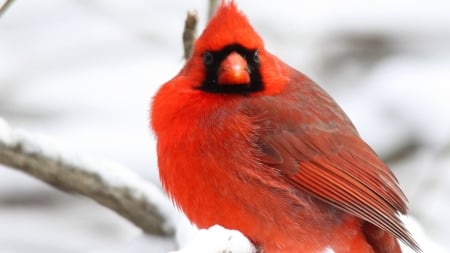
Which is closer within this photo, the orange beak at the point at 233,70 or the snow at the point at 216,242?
the snow at the point at 216,242

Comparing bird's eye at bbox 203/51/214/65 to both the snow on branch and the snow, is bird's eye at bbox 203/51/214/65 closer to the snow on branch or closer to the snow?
the snow on branch

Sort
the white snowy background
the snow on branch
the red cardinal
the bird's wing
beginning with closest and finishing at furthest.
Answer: the red cardinal
the bird's wing
the snow on branch
the white snowy background

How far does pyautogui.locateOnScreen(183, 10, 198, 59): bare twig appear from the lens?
465 centimetres

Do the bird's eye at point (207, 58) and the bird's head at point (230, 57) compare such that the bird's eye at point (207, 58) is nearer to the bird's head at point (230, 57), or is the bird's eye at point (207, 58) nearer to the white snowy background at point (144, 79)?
the bird's head at point (230, 57)

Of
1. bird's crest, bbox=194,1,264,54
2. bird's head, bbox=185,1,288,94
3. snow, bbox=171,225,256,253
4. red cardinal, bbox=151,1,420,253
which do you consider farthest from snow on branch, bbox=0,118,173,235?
snow, bbox=171,225,256,253

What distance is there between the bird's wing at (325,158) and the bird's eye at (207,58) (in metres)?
0.22

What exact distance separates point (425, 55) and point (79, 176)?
326 cm

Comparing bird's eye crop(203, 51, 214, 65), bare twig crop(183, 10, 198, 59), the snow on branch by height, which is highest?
bare twig crop(183, 10, 198, 59)

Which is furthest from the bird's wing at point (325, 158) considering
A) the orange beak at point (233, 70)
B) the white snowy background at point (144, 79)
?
the white snowy background at point (144, 79)

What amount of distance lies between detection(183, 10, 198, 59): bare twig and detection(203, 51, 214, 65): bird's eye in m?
0.32

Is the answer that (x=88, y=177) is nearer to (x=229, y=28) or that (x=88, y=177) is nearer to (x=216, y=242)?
(x=229, y=28)

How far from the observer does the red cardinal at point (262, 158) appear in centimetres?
409

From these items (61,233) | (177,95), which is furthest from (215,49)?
(61,233)

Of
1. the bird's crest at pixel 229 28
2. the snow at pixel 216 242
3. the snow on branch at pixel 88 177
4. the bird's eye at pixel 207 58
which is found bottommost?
the snow at pixel 216 242
